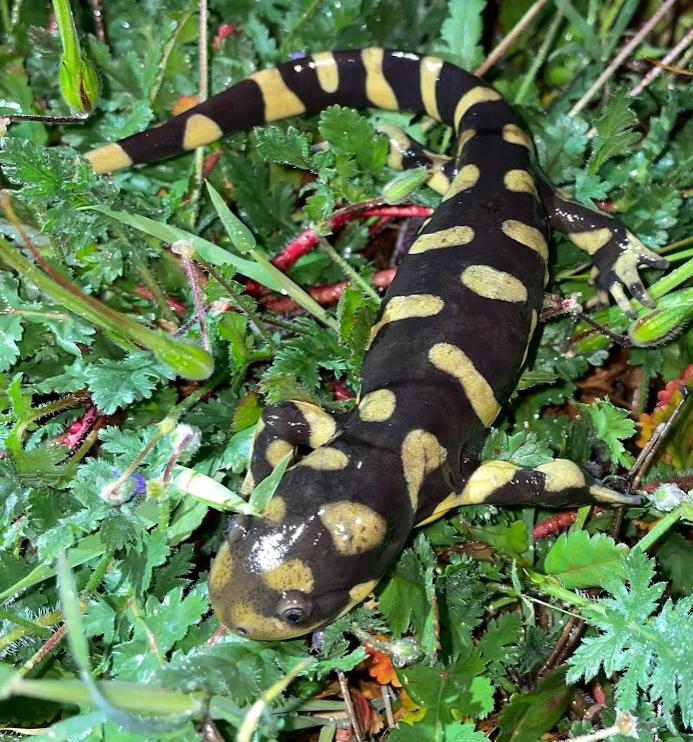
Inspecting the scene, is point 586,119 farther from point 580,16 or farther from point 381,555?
point 381,555

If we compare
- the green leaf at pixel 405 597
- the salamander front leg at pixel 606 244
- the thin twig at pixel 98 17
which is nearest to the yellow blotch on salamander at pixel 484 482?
the green leaf at pixel 405 597

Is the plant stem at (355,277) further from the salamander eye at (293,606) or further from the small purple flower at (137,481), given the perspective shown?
the salamander eye at (293,606)

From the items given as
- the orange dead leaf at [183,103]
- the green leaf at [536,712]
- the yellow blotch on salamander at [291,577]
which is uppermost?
the orange dead leaf at [183,103]

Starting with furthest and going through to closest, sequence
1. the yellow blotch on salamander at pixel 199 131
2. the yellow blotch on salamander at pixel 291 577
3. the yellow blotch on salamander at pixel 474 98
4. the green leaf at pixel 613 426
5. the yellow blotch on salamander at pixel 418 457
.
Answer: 1. the yellow blotch on salamander at pixel 474 98
2. the yellow blotch on salamander at pixel 199 131
3. the green leaf at pixel 613 426
4. the yellow blotch on salamander at pixel 418 457
5. the yellow blotch on salamander at pixel 291 577

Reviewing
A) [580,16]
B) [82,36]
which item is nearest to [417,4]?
[580,16]

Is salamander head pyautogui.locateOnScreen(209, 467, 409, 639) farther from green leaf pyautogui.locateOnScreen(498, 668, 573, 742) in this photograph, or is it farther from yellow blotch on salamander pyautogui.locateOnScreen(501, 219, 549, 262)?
yellow blotch on salamander pyautogui.locateOnScreen(501, 219, 549, 262)

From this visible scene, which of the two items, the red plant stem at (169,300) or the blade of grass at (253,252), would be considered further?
the red plant stem at (169,300)

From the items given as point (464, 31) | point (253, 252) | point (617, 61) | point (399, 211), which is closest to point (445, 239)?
point (399, 211)
